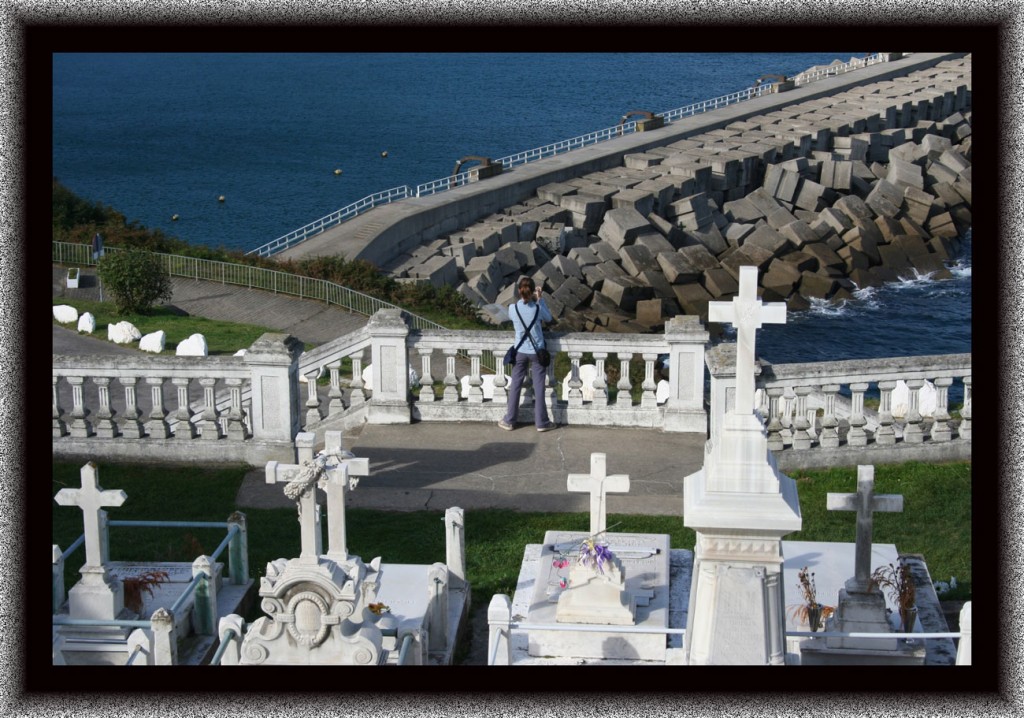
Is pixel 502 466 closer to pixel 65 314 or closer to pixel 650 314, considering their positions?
pixel 65 314

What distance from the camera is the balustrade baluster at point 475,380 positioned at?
15156 millimetres

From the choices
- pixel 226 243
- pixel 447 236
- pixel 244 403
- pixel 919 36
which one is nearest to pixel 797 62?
pixel 226 243

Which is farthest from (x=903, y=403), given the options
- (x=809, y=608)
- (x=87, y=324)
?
(x=87, y=324)

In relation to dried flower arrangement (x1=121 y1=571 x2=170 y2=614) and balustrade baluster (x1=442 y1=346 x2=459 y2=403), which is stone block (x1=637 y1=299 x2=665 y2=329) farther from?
dried flower arrangement (x1=121 y1=571 x2=170 y2=614)

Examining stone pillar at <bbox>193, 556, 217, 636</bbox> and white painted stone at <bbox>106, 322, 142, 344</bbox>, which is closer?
stone pillar at <bbox>193, 556, 217, 636</bbox>

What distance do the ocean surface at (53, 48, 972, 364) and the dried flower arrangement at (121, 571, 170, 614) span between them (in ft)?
83.1

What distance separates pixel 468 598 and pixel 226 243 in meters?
42.1

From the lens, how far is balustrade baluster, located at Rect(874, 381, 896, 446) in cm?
1422

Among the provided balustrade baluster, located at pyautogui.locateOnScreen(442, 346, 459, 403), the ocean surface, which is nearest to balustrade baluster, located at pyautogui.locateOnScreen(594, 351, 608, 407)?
balustrade baluster, located at pyautogui.locateOnScreen(442, 346, 459, 403)

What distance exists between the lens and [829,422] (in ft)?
46.5

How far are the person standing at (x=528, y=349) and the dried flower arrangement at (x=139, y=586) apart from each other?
489cm

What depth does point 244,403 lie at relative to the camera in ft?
52.1

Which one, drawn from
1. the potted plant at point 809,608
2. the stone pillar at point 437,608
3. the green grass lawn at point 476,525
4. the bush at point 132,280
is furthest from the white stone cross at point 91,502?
the bush at point 132,280

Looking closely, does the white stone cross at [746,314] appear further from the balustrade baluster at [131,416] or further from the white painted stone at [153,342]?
the white painted stone at [153,342]
